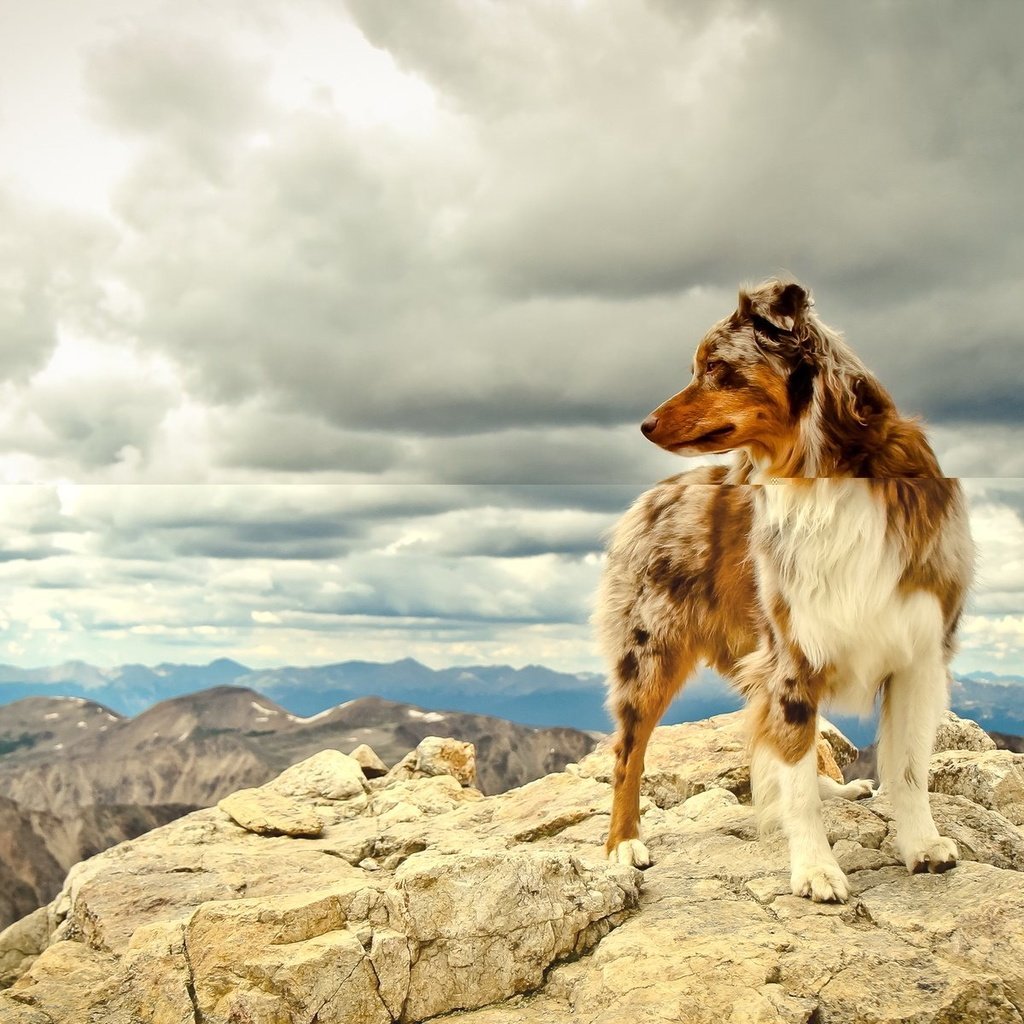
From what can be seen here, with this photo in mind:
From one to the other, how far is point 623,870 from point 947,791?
2486 millimetres

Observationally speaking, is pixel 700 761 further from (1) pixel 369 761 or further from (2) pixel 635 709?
(1) pixel 369 761

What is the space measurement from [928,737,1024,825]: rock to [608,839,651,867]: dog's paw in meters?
1.98

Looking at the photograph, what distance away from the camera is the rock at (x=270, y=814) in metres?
6.05

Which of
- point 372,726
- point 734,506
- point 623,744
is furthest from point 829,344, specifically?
point 372,726

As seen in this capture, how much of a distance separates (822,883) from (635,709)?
133 centimetres

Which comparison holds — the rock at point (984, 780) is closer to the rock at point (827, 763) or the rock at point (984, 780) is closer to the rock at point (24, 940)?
the rock at point (827, 763)

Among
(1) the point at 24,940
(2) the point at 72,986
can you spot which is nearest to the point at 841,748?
(2) the point at 72,986

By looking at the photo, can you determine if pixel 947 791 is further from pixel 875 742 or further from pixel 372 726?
pixel 372 726

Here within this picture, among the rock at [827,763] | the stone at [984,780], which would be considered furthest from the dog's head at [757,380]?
the rock at [827,763]

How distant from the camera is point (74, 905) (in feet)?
17.3

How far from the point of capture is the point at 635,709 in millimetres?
4898

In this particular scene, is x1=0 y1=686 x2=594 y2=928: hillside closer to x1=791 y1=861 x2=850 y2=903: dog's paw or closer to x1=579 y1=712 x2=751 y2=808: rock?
x1=579 y1=712 x2=751 y2=808: rock

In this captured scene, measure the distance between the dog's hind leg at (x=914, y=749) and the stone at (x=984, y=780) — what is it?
1.32 metres

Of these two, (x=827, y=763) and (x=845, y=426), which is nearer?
(x=845, y=426)
